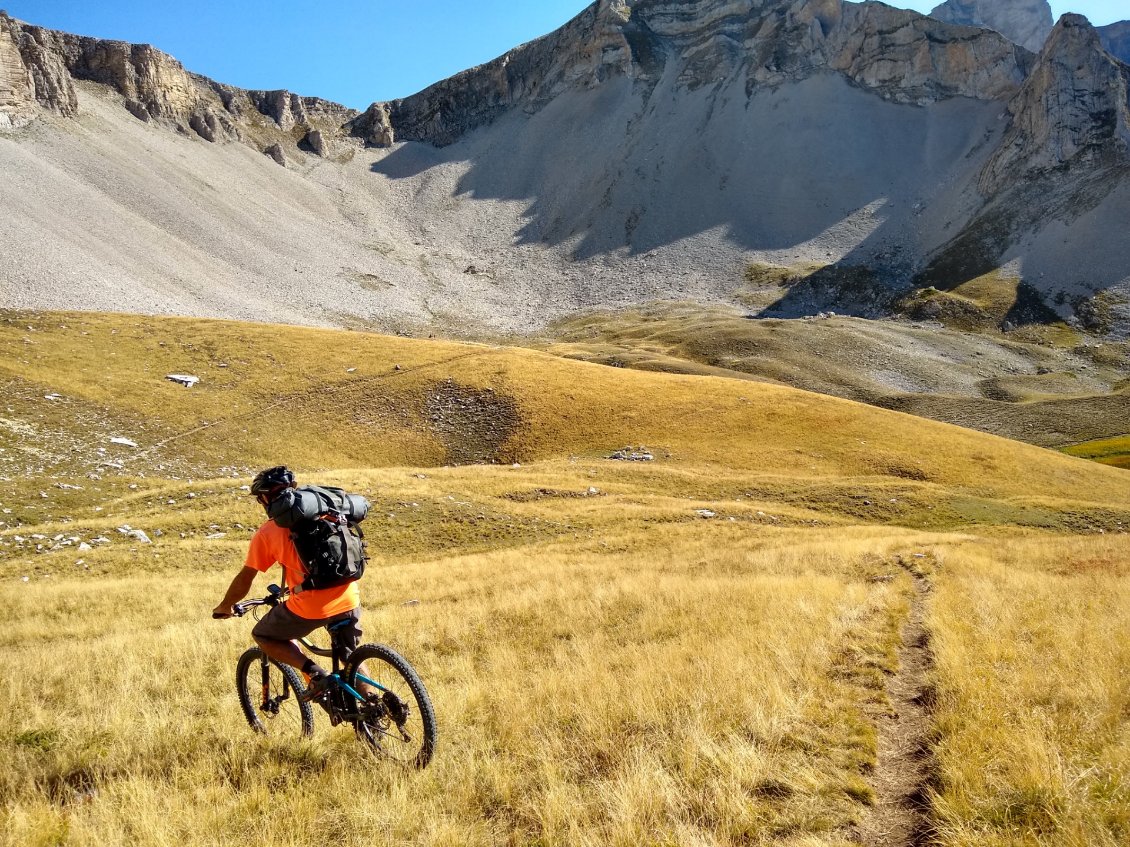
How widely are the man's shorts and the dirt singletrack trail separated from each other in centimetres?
486

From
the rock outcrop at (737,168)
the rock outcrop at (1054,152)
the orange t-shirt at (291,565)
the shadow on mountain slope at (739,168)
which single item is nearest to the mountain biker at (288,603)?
the orange t-shirt at (291,565)

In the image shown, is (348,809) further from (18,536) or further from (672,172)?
(672,172)

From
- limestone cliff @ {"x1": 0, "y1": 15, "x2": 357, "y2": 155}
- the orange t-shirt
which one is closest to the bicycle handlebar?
the orange t-shirt

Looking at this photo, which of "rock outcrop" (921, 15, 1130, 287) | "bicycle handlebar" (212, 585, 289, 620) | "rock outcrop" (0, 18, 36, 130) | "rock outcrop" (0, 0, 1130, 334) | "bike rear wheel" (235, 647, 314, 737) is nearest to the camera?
"bicycle handlebar" (212, 585, 289, 620)

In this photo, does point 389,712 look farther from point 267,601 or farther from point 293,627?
point 267,601

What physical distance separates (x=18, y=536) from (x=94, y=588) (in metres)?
7.77

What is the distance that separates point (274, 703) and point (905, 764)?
21.4 ft

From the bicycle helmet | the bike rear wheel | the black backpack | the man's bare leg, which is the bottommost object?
the bike rear wheel

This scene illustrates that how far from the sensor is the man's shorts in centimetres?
634

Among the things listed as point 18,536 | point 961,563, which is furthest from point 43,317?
point 961,563

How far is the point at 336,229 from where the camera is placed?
487 ft

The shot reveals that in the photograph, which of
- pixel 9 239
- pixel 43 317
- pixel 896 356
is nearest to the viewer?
pixel 43 317

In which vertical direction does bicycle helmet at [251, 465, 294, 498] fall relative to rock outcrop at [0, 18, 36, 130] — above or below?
below

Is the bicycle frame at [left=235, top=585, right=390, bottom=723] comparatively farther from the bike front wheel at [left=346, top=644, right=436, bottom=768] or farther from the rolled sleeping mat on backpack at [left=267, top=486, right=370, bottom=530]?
the rolled sleeping mat on backpack at [left=267, top=486, right=370, bottom=530]
